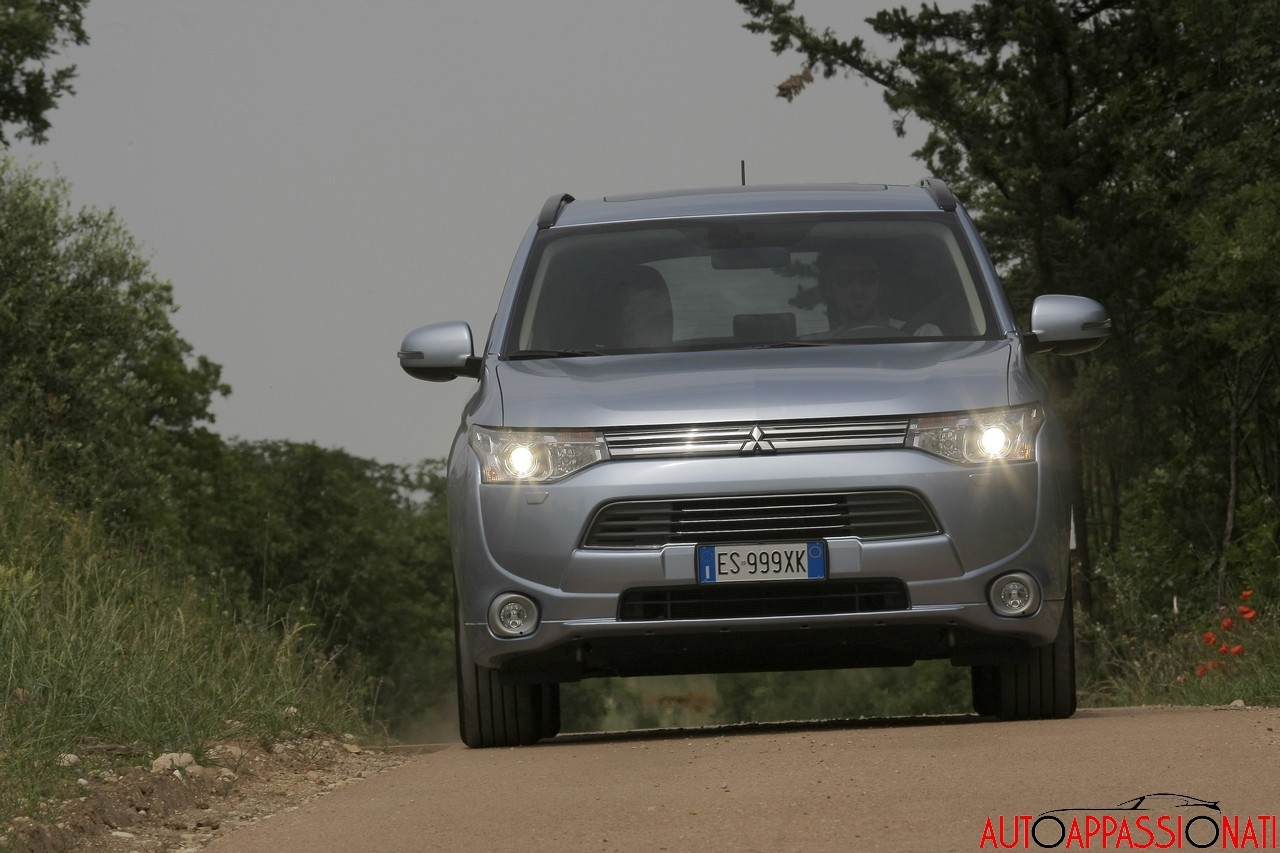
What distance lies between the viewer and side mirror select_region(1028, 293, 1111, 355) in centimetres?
787

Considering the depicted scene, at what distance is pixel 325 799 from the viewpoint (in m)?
6.39

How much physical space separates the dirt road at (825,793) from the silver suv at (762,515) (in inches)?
13.6

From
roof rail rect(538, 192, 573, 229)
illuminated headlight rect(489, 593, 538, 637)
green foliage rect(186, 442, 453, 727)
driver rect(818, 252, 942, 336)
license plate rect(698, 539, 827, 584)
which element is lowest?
green foliage rect(186, 442, 453, 727)

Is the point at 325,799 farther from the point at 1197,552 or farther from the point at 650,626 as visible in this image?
the point at 1197,552

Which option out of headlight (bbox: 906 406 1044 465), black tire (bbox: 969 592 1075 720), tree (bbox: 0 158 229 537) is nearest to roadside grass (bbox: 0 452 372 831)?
headlight (bbox: 906 406 1044 465)

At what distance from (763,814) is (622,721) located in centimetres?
7456

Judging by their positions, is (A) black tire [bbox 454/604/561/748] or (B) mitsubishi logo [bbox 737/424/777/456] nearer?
(B) mitsubishi logo [bbox 737/424/777/456]

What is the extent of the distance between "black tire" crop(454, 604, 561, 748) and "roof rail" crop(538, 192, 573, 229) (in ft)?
6.40

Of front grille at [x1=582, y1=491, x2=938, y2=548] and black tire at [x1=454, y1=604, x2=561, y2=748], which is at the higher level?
front grille at [x1=582, y1=491, x2=938, y2=548]

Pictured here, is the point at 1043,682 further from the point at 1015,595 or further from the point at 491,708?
the point at 491,708

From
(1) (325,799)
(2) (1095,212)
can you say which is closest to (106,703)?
(1) (325,799)

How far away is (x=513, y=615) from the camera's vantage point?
285 inches

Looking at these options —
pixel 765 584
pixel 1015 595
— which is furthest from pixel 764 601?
pixel 1015 595

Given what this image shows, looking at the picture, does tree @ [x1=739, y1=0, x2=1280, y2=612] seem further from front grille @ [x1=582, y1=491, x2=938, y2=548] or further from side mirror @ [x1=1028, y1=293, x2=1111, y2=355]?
front grille @ [x1=582, y1=491, x2=938, y2=548]
